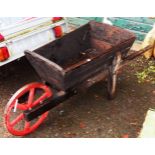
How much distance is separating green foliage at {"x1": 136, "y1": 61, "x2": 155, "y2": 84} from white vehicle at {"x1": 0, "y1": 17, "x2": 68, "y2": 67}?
5.87 feet

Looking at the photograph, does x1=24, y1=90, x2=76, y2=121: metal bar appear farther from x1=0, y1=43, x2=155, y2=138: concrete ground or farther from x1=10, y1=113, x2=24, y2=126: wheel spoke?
x1=0, y1=43, x2=155, y2=138: concrete ground

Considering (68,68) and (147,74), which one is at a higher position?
(68,68)

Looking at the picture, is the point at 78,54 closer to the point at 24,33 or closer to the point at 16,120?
the point at 24,33

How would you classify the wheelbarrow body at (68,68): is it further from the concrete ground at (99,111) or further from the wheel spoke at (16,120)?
the concrete ground at (99,111)

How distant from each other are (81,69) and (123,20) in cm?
299

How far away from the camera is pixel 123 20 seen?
784 centimetres

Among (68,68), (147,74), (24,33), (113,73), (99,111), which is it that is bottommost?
(99,111)

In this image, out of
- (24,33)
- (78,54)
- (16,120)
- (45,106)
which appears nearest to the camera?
(45,106)

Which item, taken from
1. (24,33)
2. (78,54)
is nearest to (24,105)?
(24,33)

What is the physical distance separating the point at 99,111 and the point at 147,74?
1568mm

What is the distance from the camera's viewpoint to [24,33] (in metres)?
6.27

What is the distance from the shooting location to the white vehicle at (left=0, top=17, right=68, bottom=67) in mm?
6016
